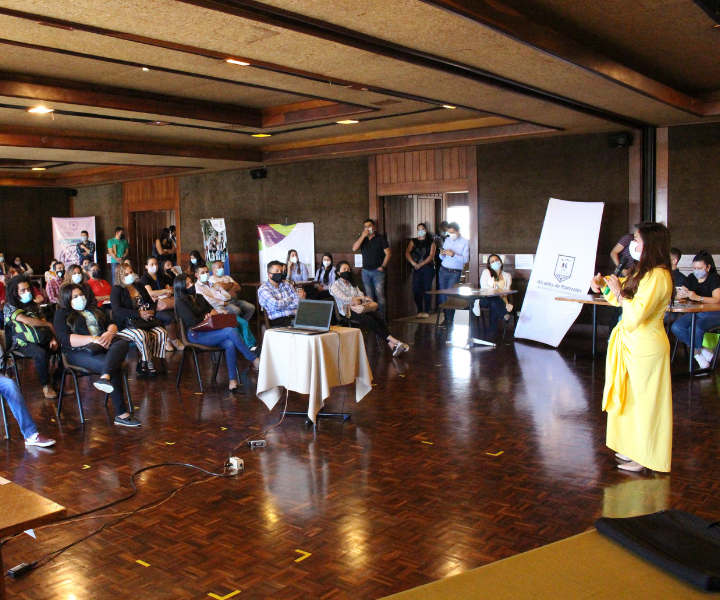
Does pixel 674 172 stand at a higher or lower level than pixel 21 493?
higher

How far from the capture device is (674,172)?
8930 millimetres

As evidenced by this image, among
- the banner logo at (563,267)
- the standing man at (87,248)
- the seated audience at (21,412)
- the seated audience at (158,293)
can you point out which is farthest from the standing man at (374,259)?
the standing man at (87,248)

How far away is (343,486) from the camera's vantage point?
4207mm

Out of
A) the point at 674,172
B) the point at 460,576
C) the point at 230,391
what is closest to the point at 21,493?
the point at 460,576

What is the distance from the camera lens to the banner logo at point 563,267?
9.06m

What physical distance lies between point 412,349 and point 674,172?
13.5 ft

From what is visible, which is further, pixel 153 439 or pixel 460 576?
pixel 153 439

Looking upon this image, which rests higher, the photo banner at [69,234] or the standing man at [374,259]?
the photo banner at [69,234]

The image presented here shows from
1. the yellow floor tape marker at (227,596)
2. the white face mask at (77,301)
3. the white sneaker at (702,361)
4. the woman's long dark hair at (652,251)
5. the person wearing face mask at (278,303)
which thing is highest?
the woman's long dark hair at (652,251)

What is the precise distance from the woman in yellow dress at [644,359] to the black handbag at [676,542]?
2.54 metres

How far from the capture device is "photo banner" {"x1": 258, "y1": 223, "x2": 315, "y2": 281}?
40.4 ft

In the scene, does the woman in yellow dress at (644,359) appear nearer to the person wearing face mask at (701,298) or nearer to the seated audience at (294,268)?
the person wearing face mask at (701,298)

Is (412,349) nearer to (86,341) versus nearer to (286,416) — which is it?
(286,416)

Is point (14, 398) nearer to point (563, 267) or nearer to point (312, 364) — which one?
point (312, 364)
